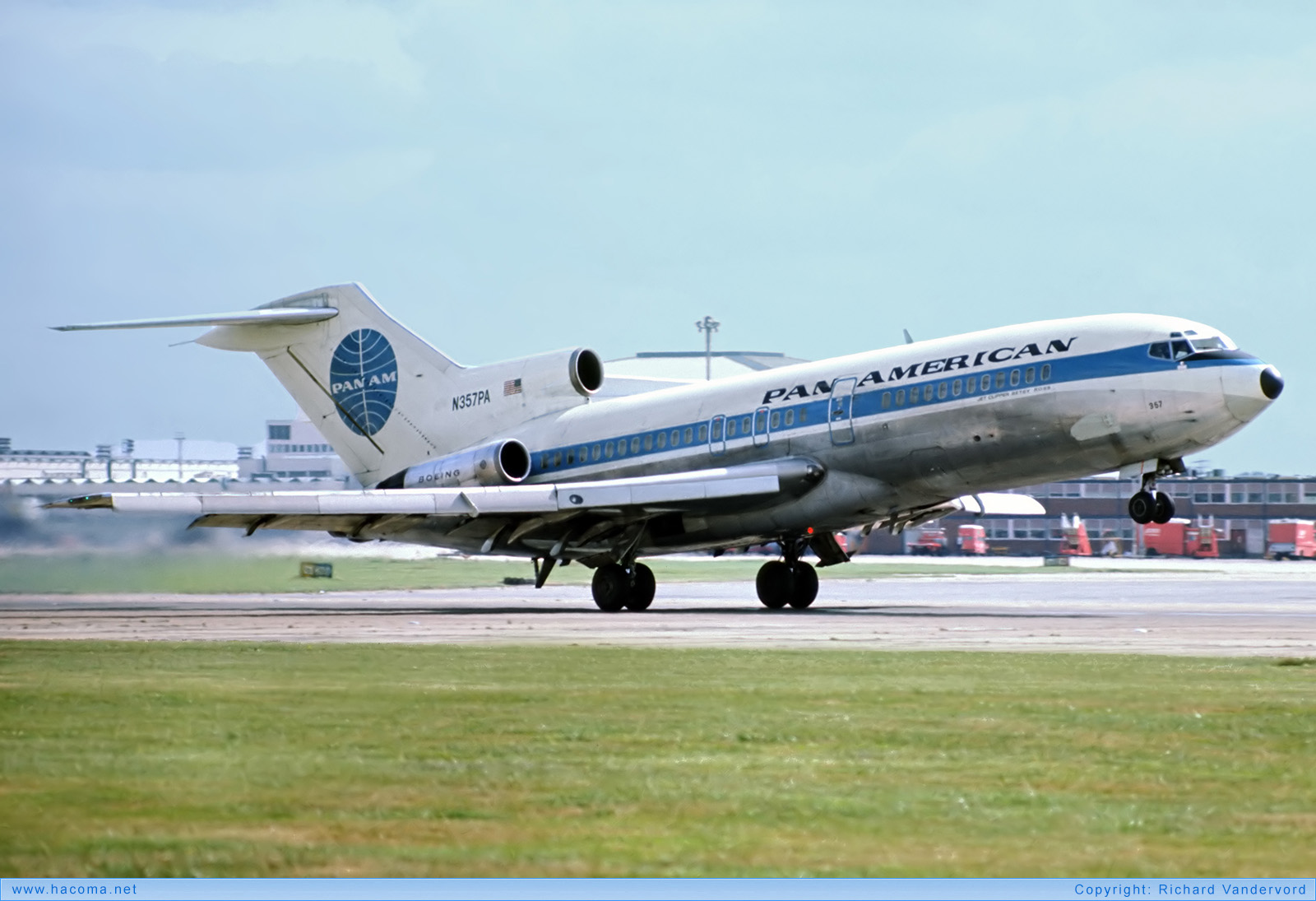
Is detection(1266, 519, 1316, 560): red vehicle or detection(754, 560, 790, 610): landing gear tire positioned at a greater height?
detection(1266, 519, 1316, 560): red vehicle

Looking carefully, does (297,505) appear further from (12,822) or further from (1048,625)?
(12,822)

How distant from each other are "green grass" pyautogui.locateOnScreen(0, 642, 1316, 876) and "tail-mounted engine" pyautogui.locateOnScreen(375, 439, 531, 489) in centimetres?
2061

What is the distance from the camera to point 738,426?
3416 cm

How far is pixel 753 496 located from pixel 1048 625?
8.50 metres

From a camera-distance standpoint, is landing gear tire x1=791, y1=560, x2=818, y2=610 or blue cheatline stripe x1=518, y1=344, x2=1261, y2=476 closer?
blue cheatline stripe x1=518, y1=344, x2=1261, y2=476

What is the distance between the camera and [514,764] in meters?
10.3

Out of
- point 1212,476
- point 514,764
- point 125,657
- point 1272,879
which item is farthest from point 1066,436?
point 1212,476

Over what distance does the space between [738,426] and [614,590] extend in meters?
4.05

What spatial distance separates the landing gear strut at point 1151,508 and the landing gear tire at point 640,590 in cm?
999

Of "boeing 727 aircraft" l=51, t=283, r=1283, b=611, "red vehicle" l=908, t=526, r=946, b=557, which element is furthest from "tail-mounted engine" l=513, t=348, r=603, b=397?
"red vehicle" l=908, t=526, r=946, b=557

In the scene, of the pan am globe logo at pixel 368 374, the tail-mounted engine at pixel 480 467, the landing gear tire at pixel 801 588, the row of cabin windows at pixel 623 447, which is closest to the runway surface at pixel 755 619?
the landing gear tire at pixel 801 588

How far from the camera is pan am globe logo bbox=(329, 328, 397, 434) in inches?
1601

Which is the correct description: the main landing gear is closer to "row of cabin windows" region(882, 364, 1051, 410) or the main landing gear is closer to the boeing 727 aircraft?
the boeing 727 aircraft

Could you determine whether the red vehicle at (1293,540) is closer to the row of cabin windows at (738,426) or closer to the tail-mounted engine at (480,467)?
the row of cabin windows at (738,426)
